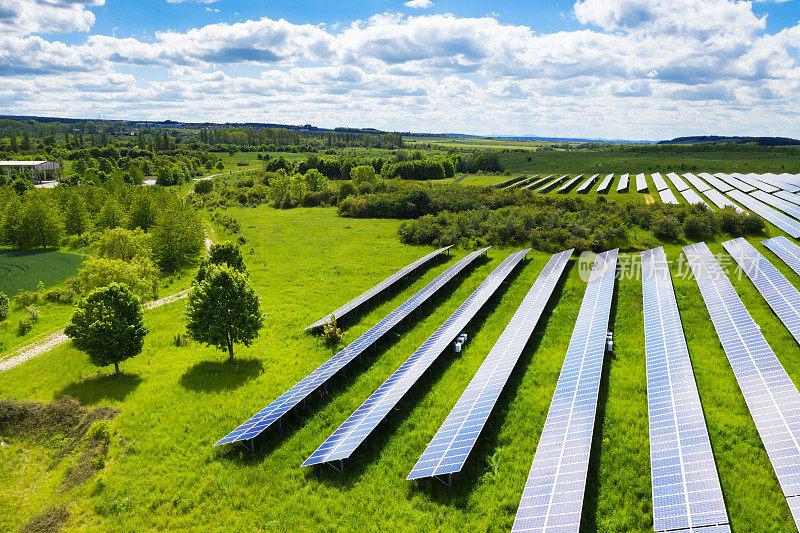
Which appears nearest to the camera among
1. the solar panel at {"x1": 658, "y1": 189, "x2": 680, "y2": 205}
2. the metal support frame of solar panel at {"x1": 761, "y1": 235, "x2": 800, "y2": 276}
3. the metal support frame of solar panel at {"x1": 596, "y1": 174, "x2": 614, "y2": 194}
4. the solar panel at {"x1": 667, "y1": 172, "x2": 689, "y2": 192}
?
the metal support frame of solar panel at {"x1": 761, "y1": 235, "x2": 800, "y2": 276}

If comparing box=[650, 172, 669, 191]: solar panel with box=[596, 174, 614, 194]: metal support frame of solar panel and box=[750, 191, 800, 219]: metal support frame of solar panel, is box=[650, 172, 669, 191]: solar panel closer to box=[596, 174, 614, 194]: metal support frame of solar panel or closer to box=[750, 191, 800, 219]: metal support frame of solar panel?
box=[596, 174, 614, 194]: metal support frame of solar panel

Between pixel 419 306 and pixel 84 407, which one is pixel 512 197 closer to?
pixel 419 306

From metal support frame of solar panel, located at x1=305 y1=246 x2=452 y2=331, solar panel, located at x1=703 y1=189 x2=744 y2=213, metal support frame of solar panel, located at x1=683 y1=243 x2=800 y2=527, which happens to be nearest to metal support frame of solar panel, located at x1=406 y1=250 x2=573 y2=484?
metal support frame of solar panel, located at x1=683 y1=243 x2=800 y2=527

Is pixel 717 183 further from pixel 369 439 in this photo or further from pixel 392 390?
pixel 369 439

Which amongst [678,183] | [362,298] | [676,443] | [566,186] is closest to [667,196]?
[678,183]

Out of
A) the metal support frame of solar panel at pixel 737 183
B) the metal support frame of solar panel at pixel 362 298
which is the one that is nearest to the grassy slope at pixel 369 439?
the metal support frame of solar panel at pixel 362 298

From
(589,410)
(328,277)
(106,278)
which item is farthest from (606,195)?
(106,278)
